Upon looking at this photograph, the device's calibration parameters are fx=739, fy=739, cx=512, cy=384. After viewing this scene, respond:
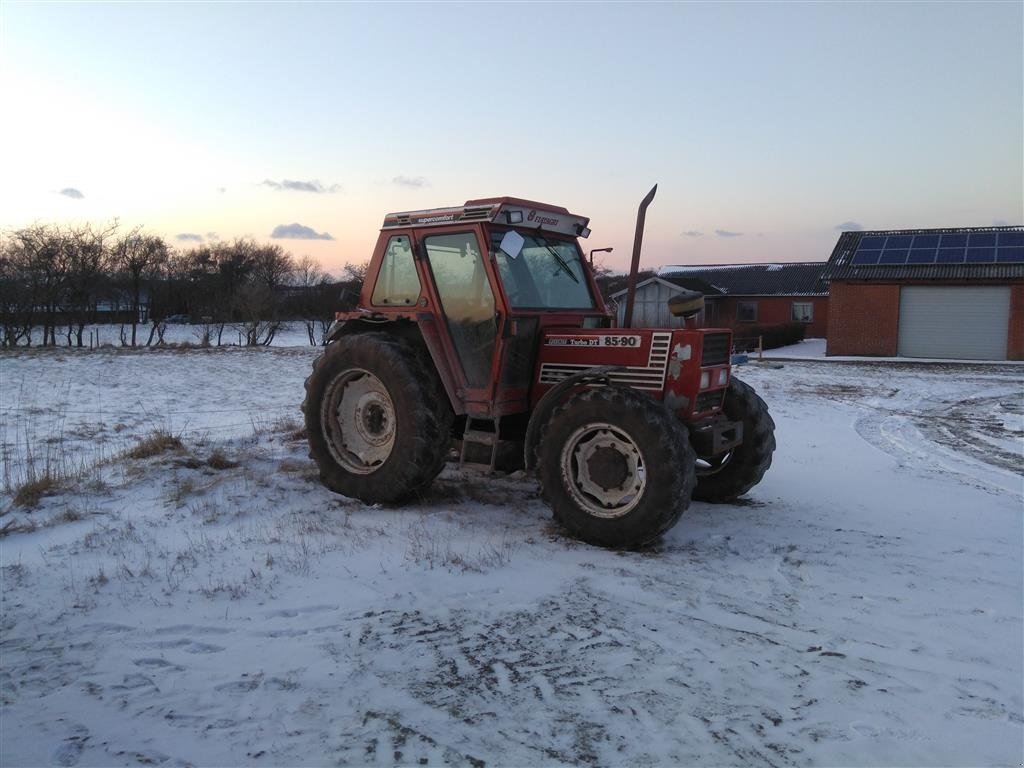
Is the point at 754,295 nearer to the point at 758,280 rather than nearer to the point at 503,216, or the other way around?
the point at 758,280

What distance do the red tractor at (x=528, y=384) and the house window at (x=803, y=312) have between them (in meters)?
35.6

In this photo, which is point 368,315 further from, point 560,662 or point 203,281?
point 203,281

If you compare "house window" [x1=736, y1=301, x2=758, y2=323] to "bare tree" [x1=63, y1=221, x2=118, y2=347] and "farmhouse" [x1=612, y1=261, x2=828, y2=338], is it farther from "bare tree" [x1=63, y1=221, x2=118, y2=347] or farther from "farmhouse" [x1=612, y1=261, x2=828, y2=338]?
"bare tree" [x1=63, y1=221, x2=118, y2=347]

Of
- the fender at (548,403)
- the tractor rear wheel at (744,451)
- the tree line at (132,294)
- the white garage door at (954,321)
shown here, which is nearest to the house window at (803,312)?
the white garage door at (954,321)

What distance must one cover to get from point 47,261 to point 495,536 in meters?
27.6

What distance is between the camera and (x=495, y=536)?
17.1ft

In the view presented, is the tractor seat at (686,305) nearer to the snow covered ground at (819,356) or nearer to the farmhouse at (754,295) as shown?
the snow covered ground at (819,356)

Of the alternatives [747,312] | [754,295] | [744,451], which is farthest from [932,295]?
[744,451]

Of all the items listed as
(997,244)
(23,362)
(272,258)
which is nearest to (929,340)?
(997,244)

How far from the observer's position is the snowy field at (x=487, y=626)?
2879 millimetres

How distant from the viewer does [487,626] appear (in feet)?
12.5

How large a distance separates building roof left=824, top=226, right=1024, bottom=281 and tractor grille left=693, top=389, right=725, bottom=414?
25214 mm

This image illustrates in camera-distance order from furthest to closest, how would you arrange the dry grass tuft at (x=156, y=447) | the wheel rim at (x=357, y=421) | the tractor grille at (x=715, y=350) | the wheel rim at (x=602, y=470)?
1. the dry grass tuft at (x=156, y=447)
2. the wheel rim at (x=357, y=421)
3. the tractor grille at (x=715, y=350)
4. the wheel rim at (x=602, y=470)

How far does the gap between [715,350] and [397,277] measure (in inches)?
104
